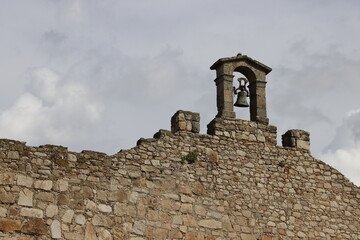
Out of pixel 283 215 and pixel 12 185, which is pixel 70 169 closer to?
pixel 12 185

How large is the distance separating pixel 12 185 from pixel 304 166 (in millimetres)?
6124

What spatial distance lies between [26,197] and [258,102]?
5451mm

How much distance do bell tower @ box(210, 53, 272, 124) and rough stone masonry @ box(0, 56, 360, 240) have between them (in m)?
0.07

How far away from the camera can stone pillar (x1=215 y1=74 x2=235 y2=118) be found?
1424 cm

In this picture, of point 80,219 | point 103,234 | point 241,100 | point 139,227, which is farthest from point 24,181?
point 241,100

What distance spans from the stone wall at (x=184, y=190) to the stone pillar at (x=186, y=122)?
2 cm

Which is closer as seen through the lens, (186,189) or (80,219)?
(80,219)

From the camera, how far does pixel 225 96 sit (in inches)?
566

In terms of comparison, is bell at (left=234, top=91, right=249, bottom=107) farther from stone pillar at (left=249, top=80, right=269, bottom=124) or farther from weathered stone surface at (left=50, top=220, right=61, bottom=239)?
weathered stone surface at (left=50, top=220, right=61, bottom=239)

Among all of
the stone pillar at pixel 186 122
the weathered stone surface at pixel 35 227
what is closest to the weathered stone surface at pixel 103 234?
the weathered stone surface at pixel 35 227

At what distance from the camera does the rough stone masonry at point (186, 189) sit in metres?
12.0

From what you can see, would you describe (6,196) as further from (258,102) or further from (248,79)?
(248,79)

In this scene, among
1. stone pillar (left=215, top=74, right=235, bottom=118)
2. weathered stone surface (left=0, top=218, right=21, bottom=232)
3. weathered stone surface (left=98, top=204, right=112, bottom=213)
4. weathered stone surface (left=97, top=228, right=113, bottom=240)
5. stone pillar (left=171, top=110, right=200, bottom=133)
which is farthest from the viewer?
stone pillar (left=215, top=74, right=235, bottom=118)

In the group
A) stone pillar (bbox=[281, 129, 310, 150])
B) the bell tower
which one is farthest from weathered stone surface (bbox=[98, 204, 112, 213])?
stone pillar (bbox=[281, 129, 310, 150])
